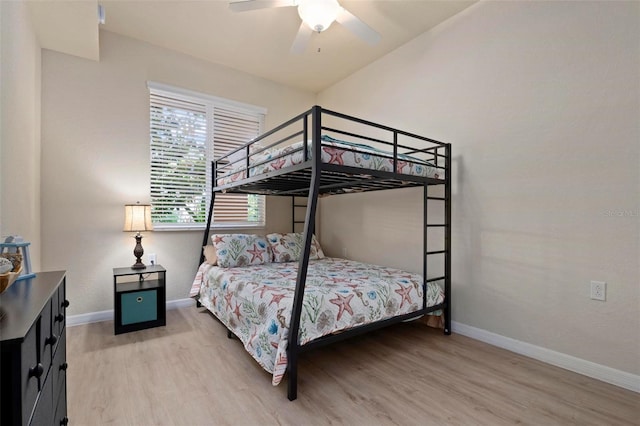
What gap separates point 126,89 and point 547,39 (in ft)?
12.0

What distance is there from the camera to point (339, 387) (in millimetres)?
1854

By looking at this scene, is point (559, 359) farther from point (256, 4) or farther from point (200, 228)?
point (200, 228)

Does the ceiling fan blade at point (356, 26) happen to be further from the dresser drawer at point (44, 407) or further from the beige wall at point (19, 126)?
the dresser drawer at point (44, 407)

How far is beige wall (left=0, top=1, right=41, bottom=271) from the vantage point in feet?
5.28

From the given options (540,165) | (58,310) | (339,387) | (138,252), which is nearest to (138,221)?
(138,252)

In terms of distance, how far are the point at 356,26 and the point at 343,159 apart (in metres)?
1.17

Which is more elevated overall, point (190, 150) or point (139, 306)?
point (190, 150)

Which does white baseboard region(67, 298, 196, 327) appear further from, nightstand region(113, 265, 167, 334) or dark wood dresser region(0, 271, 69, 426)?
dark wood dresser region(0, 271, 69, 426)

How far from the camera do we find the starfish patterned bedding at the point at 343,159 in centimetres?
198

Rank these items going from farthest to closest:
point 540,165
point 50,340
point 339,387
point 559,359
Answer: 1. point 540,165
2. point 559,359
3. point 339,387
4. point 50,340

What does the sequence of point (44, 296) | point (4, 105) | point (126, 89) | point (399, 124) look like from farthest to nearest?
point (399, 124)
point (126, 89)
point (4, 105)
point (44, 296)

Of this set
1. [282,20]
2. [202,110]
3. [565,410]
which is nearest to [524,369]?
[565,410]

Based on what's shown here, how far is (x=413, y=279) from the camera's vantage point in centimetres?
254

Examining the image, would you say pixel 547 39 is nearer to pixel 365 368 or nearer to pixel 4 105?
pixel 365 368
